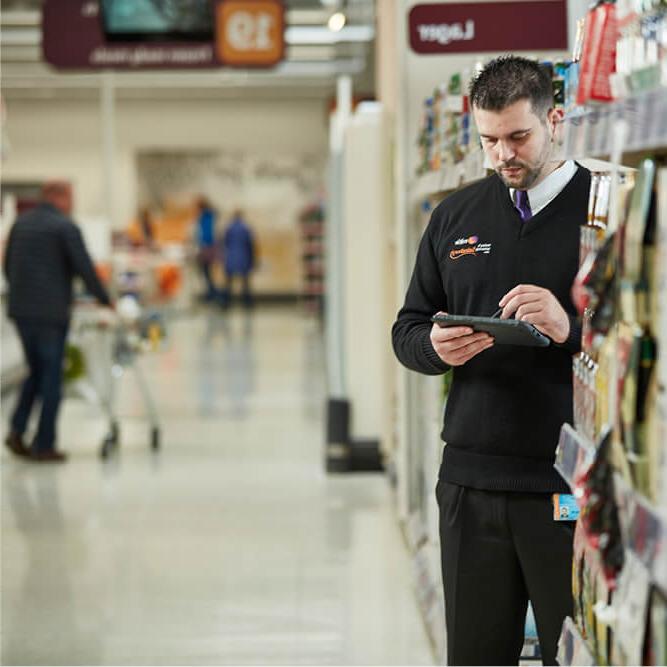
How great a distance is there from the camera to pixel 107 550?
6.13 meters

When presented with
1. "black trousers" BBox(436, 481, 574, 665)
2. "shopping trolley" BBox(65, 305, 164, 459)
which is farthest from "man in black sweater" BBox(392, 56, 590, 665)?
"shopping trolley" BBox(65, 305, 164, 459)

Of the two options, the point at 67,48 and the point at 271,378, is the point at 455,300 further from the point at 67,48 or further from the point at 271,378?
the point at 271,378

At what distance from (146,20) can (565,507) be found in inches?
350

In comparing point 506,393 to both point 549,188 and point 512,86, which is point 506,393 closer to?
point 549,188

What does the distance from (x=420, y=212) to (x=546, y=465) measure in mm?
3183

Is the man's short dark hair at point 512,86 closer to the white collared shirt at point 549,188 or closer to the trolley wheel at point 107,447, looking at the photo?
the white collared shirt at point 549,188

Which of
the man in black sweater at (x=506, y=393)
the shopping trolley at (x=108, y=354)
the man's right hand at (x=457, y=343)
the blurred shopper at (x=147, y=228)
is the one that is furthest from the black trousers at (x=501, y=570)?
the blurred shopper at (x=147, y=228)

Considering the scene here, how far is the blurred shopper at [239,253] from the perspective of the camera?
1030 inches

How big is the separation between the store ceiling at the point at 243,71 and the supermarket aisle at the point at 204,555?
7288 mm

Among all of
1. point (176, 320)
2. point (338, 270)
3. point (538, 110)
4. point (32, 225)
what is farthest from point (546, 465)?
point (176, 320)

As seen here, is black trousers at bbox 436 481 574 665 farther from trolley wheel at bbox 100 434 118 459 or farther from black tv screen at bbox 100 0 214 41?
black tv screen at bbox 100 0 214 41

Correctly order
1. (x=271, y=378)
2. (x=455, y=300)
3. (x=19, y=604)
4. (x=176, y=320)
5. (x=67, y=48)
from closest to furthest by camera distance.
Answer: (x=455, y=300), (x=19, y=604), (x=67, y=48), (x=271, y=378), (x=176, y=320)

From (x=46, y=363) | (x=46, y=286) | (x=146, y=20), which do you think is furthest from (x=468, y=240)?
(x=146, y=20)

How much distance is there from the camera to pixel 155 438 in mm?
9078
